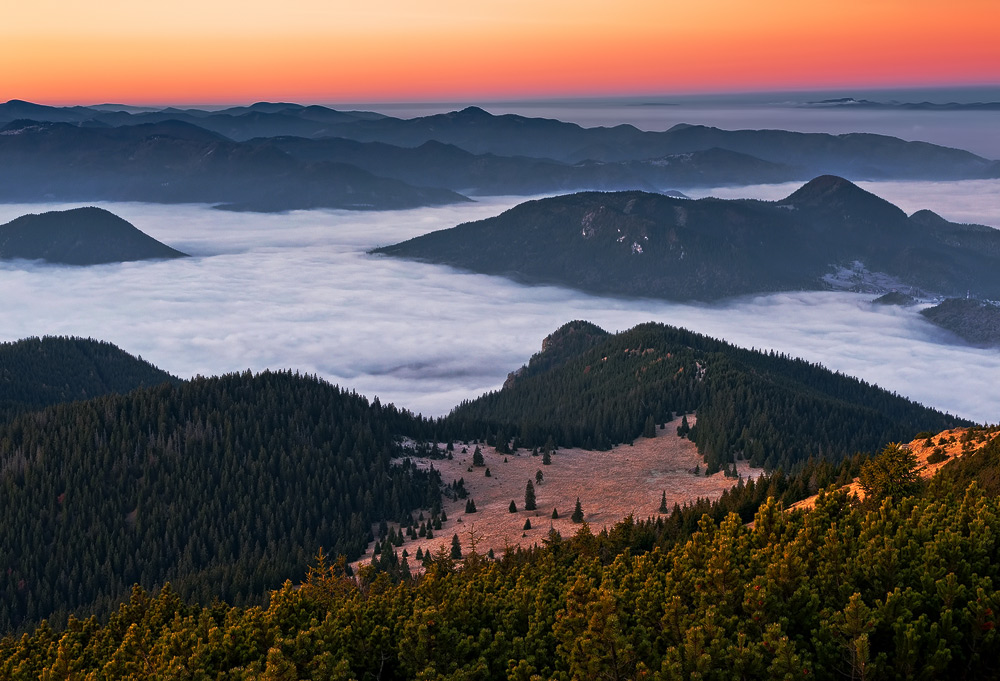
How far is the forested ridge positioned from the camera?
49000 millimetres

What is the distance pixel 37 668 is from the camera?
75.1 metres

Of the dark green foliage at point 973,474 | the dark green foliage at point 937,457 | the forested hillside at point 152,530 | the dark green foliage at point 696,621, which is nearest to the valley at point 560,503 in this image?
the forested hillside at point 152,530

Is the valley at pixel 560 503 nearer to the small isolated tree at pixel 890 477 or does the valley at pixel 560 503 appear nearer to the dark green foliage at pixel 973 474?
the dark green foliage at pixel 973 474

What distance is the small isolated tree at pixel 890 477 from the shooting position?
266ft

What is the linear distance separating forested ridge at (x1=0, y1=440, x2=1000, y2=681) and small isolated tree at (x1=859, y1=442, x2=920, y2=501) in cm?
531

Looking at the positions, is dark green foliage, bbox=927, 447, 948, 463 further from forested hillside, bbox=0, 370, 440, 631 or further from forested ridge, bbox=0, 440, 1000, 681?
forested hillside, bbox=0, 370, 440, 631

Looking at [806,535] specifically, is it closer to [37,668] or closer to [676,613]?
[676,613]

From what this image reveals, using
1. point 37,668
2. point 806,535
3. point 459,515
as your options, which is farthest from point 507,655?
point 459,515

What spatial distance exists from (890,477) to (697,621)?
3774 cm

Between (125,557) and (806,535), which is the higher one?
(806,535)

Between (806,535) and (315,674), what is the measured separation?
31.2m

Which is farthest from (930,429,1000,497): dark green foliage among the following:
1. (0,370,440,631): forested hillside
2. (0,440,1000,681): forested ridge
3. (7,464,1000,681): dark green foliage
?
(0,370,440,631): forested hillside

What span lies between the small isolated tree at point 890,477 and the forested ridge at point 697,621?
5312 mm

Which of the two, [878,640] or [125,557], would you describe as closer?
[878,640]
